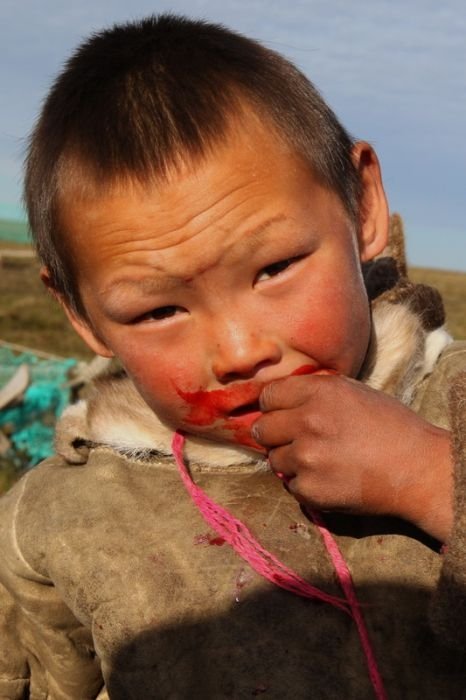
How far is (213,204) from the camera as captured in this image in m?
1.92

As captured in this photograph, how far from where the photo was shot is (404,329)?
7.29ft

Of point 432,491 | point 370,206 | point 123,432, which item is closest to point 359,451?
point 432,491

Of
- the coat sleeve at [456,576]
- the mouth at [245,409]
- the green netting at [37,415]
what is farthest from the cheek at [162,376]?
the green netting at [37,415]

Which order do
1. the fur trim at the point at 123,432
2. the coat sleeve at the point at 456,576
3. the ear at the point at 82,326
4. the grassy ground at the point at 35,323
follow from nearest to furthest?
the coat sleeve at the point at 456,576 < the fur trim at the point at 123,432 < the ear at the point at 82,326 < the grassy ground at the point at 35,323

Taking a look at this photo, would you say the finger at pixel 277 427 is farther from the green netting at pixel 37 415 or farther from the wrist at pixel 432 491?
the green netting at pixel 37 415

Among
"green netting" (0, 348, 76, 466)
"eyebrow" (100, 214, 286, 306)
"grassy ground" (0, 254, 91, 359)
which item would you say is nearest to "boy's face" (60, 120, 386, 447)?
"eyebrow" (100, 214, 286, 306)

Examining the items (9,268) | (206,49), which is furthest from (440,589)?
(9,268)

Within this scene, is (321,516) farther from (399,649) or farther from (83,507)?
(83,507)

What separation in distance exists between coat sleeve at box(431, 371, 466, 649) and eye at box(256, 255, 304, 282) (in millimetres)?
480

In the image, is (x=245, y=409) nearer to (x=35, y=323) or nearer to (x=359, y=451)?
(x=359, y=451)

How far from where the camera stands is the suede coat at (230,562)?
1973mm

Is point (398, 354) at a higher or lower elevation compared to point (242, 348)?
lower

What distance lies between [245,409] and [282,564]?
0.37 metres

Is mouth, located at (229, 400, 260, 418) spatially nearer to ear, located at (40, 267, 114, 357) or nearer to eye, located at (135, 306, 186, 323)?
eye, located at (135, 306, 186, 323)
